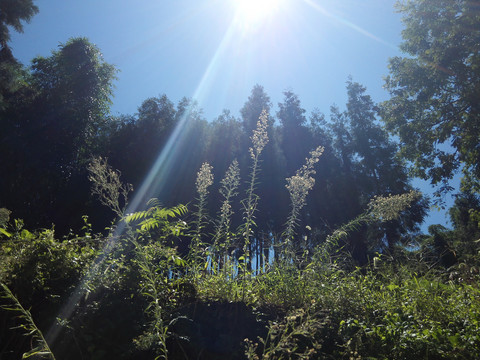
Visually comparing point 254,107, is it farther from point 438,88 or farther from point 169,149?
point 438,88

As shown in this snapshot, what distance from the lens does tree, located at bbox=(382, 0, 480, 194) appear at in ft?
35.2

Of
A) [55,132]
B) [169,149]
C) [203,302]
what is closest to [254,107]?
[169,149]

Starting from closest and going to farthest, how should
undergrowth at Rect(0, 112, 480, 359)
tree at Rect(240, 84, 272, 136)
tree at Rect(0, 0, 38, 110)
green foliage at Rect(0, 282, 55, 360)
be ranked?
1. green foliage at Rect(0, 282, 55, 360)
2. undergrowth at Rect(0, 112, 480, 359)
3. tree at Rect(0, 0, 38, 110)
4. tree at Rect(240, 84, 272, 136)

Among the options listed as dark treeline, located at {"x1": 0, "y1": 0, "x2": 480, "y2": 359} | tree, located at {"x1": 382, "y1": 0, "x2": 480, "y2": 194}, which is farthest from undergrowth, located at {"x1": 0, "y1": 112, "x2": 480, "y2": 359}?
tree, located at {"x1": 382, "y1": 0, "x2": 480, "y2": 194}

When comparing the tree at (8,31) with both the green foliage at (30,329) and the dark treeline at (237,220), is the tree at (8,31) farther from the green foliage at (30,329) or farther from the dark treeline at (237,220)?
the green foliage at (30,329)

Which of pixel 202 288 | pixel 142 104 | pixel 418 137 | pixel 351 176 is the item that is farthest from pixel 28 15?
pixel 351 176

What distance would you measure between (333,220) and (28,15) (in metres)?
14.9

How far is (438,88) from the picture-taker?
11.7 m

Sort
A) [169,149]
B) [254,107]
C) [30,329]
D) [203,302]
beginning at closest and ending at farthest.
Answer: [30,329] → [203,302] → [169,149] → [254,107]

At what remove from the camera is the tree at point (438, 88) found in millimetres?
10742

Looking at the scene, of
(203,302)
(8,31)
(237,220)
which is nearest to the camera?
(203,302)

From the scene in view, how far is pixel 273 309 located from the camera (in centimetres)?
260

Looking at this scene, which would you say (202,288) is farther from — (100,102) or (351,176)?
(351,176)

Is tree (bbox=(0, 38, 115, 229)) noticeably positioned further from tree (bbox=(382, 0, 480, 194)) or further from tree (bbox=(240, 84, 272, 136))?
tree (bbox=(382, 0, 480, 194))
